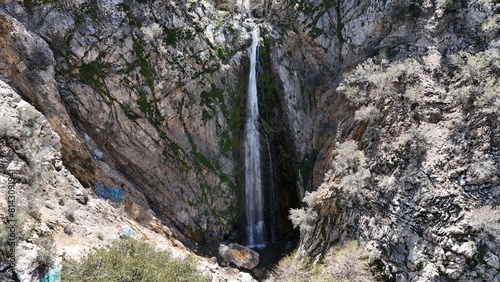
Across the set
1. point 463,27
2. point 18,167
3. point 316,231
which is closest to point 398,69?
point 463,27

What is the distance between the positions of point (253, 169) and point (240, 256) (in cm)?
530

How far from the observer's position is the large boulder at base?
16438 mm

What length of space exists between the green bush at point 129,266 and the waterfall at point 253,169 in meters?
8.52

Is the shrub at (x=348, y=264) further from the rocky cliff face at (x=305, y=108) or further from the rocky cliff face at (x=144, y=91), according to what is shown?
the rocky cliff face at (x=144, y=91)

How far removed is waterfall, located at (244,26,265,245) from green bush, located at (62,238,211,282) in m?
8.52

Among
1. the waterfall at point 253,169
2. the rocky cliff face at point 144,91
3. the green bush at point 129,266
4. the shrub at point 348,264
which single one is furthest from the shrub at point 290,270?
the green bush at point 129,266

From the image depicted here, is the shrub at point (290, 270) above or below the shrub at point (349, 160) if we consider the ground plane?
below

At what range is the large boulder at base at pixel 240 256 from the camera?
16.4m

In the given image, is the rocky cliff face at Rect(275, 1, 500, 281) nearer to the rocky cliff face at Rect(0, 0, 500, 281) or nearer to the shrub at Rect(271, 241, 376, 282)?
the rocky cliff face at Rect(0, 0, 500, 281)

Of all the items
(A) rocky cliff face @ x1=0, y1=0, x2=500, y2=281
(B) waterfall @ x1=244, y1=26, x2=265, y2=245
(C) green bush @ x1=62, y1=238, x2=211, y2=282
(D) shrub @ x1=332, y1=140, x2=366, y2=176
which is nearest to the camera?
(C) green bush @ x1=62, y1=238, x2=211, y2=282

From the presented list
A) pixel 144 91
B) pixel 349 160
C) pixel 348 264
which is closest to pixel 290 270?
pixel 348 264

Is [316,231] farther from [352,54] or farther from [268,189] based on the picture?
[352,54]

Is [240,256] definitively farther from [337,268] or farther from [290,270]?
[337,268]

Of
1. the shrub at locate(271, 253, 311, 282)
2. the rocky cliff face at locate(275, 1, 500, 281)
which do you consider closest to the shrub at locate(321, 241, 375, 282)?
the rocky cliff face at locate(275, 1, 500, 281)
